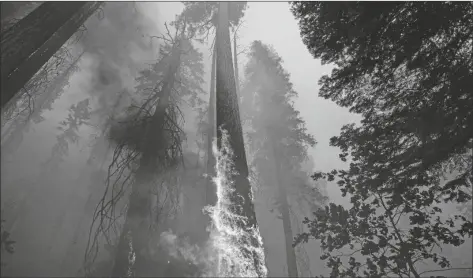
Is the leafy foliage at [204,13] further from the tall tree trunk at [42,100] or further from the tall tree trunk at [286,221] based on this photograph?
the tall tree trunk at [42,100]

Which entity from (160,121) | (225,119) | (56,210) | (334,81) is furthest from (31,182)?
(334,81)

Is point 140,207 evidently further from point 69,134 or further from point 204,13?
point 69,134

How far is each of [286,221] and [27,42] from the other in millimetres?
12123

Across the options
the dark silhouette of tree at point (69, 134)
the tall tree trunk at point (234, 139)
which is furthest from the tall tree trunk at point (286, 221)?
the dark silhouette of tree at point (69, 134)

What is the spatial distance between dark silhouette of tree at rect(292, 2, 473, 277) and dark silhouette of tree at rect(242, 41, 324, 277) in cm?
975

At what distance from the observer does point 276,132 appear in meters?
15.3

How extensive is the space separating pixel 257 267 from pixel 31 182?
3396 centimetres

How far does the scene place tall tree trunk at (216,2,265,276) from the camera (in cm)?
383

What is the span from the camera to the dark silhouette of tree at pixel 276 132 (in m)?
14.9

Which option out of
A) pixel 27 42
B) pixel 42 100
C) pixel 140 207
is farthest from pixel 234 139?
pixel 42 100

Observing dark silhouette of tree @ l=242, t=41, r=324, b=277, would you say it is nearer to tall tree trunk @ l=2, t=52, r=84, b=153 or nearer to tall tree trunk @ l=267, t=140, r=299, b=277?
tall tree trunk @ l=267, t=140, r=299, b=277

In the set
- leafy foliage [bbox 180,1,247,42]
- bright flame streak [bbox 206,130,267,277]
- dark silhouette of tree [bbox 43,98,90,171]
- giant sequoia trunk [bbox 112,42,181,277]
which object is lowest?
bright flame streak [bbox 206,130,267,277]

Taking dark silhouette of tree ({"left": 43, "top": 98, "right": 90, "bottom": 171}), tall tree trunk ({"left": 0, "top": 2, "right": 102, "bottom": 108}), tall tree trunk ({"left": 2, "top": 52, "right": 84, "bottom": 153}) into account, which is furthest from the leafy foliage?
dark silhouette of tree ({"left": 43, "top": 98, "right": 90, "bottom": 171})

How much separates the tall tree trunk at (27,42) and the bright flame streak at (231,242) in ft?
10.7
